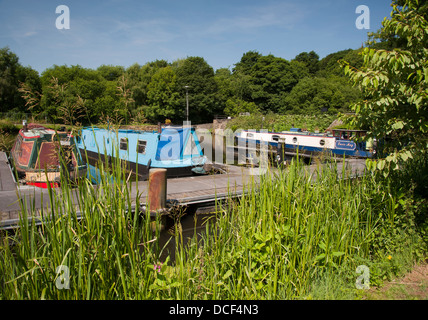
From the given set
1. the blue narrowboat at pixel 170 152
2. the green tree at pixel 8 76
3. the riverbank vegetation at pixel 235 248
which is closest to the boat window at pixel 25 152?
the blue narrowboat at pixel 170 152

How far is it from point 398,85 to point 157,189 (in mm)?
3719

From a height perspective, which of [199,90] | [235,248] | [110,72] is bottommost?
[235,248]

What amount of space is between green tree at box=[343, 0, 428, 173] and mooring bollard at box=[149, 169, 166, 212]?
309 cm

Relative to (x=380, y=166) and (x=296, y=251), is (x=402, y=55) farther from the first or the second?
(x=296, y=251)

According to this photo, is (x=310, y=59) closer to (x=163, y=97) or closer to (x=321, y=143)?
(x=163, y=97)

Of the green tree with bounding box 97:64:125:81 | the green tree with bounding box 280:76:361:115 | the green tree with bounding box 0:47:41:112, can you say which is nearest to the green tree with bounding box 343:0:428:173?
the green tree with bounding box 280:76:361:115

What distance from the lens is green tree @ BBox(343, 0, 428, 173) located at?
127 inches

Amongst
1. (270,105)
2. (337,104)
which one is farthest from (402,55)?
(270,105)

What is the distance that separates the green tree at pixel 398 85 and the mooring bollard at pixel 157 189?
3.09 metres

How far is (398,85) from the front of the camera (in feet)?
11.0

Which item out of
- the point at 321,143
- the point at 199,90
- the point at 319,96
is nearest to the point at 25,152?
the point at 321,143

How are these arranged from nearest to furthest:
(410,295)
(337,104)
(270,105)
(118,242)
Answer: (118,242)
(410,295)
(337,104)
(270,105)
